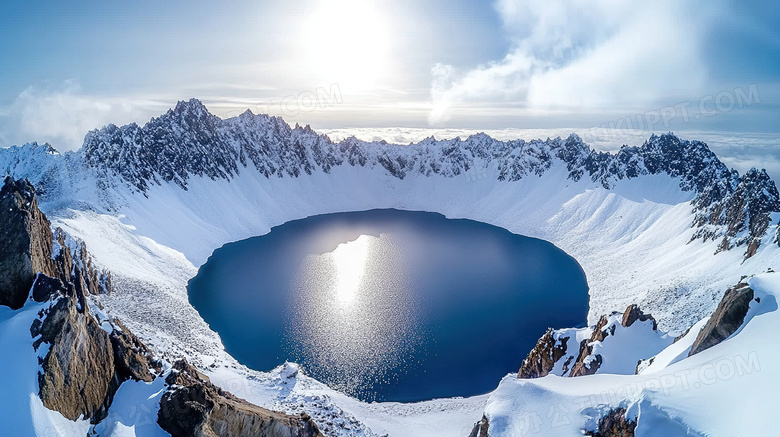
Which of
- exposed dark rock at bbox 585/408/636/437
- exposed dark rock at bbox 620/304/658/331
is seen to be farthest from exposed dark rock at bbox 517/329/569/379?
exposed dark rock at bbox 585/408/636/437

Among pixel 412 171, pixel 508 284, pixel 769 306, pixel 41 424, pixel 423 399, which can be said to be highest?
pixel 412 171

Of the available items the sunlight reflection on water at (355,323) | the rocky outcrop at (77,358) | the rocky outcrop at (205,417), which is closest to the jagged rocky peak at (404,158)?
the sunlight reflection on water at (355,323)

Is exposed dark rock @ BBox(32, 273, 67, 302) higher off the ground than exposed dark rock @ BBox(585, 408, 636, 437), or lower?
higher

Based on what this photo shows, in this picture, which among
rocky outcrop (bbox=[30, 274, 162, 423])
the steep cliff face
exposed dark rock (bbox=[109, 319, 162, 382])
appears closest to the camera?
rocky outcrop (bbox=[30, 274, 162, 423])

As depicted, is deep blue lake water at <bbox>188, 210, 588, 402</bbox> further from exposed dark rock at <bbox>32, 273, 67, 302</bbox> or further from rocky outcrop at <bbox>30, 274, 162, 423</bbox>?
exposed dark rock at <bbox>32, 273, 67, 302</bbox>

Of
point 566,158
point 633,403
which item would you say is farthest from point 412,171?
point 633,403

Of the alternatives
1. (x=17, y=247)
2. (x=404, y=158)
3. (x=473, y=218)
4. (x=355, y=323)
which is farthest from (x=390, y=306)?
(x=404, y=158)

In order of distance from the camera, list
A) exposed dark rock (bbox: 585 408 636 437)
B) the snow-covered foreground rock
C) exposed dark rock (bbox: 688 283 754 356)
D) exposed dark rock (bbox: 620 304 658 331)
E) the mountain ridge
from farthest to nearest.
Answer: the mountain ridge
exposed dark rock (bbox: 620 304 658 331)
exposed dark rock (bbox: 688 283 754 356)
the snow-covered foreground rock
exposed dark rock (bbox: 585 408 636 437)

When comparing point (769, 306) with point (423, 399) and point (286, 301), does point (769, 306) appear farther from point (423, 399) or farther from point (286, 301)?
point (286, 301)

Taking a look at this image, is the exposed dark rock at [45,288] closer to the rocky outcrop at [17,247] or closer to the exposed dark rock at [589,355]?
the rocky outcrop at [17,247]
